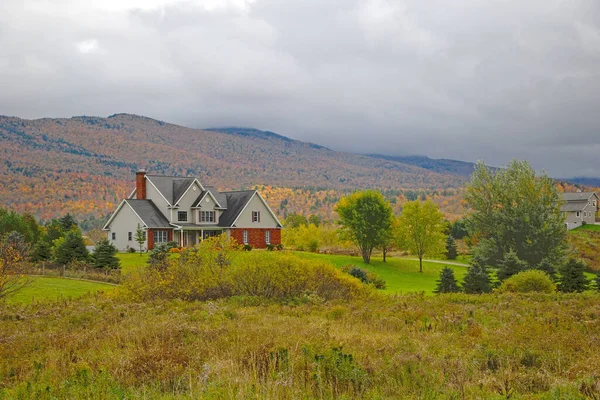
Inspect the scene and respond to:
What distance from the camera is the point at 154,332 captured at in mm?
11508

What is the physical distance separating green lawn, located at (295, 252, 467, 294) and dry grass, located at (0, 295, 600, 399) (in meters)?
27.4

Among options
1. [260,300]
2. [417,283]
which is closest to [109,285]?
[260,300]

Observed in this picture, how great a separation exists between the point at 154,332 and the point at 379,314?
700cm

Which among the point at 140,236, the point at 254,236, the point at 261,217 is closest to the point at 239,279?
the point at 140,236

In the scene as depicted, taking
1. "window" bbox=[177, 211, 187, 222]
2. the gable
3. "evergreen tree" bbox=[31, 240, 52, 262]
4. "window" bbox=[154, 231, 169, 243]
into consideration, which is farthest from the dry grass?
the gable

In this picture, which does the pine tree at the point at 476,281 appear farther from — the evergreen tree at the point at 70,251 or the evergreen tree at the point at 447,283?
the evergreen tree at the point at 70,251

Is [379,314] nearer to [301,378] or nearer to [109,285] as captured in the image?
[301,378]

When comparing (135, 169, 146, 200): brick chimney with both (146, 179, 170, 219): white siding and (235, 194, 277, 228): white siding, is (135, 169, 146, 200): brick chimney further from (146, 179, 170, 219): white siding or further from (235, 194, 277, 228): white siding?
(235, 194, 277, 228): white siding

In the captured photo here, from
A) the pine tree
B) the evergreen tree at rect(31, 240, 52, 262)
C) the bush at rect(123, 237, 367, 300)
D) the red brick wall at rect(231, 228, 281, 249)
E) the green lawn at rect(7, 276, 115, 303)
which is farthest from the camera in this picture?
the red brick wall at rect(231, 228, 281, 249)

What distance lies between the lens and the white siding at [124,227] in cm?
4897

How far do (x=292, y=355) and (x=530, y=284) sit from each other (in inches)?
807

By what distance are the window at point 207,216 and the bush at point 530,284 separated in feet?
103

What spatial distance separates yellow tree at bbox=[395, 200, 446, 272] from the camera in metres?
53.5

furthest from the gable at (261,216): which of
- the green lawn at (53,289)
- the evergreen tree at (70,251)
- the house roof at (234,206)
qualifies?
the green lawn at (53,289)
